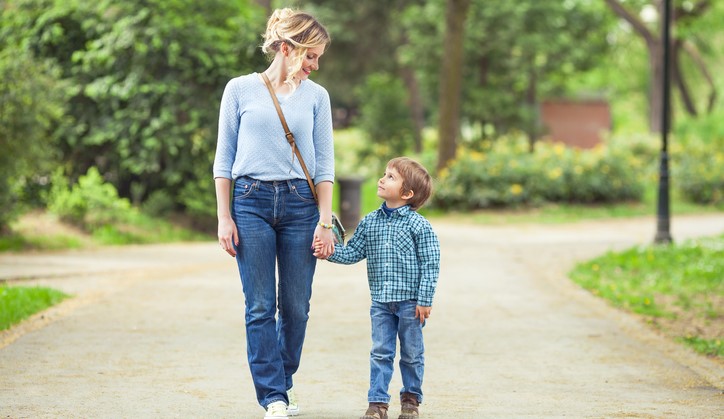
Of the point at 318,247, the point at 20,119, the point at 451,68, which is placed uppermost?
the point at 451,68

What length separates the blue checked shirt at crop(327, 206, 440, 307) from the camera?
5445 mm

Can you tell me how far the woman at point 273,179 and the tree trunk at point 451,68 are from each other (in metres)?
18.6

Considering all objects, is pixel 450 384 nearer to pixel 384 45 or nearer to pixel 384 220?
pixel 384 220

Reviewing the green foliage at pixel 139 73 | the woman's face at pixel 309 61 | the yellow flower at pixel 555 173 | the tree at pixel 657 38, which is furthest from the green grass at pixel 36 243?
the tree at pixel 657 38

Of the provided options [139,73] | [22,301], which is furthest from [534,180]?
[22,301]

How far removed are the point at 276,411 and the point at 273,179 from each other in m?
1.06

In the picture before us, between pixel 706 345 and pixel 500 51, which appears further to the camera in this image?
pixel 500 51

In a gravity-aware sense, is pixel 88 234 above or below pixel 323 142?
below

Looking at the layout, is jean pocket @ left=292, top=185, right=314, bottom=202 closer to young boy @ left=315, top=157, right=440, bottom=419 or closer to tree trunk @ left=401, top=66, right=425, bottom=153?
young boy @ left=315, top=157, right=440, bottom=419

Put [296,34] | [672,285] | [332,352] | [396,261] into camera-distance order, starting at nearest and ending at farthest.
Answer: [296,34]
[396,261]
[332,352]
[672,285]

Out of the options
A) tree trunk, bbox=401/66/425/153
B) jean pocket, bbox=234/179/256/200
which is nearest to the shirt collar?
jean pocket, bbox=234/179/256/200

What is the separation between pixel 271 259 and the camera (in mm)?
5281

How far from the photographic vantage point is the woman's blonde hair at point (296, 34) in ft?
16.8

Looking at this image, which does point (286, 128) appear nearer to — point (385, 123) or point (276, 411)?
point (276, 411)
